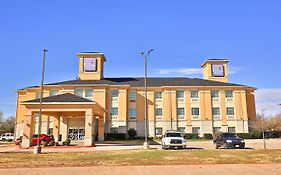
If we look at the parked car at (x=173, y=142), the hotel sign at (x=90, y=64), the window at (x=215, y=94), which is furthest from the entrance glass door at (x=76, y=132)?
the window at (x=215, y=94)

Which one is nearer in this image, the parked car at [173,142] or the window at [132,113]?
the parked car at [173,142]

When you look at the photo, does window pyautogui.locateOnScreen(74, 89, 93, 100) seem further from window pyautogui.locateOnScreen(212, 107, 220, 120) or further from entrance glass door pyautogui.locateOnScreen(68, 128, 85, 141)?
window pyautogui.locateOnScreen(212, 107, 220, 120)

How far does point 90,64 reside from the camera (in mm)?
56906

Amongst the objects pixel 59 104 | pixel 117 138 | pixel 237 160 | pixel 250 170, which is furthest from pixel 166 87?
pixel 250 170

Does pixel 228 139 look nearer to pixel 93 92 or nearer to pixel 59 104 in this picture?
pixel 59 104

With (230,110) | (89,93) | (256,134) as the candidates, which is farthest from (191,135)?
(89,93)

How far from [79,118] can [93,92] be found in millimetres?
6616

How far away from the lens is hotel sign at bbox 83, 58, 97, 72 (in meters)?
56.7

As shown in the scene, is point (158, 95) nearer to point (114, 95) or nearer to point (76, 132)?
point (114, 95)

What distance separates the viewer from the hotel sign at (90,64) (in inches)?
2231

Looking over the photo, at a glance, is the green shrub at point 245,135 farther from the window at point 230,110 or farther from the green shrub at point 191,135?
the green shrub at point 191,135

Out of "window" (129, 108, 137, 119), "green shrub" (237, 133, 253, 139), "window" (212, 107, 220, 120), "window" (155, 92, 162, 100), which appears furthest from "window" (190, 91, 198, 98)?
"window" (129, 108, 137, 119)

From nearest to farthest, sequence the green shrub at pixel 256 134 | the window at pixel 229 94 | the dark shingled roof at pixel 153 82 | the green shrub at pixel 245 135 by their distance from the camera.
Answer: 1. the green shrub at pixel 245 135
2. the green shrub at pixel 256 134
3. the dark shingled roof at pixel 153 82
4. the window at pixel 229 94

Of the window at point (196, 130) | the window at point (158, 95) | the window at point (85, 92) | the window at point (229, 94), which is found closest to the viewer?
the window at point (85, 92)
